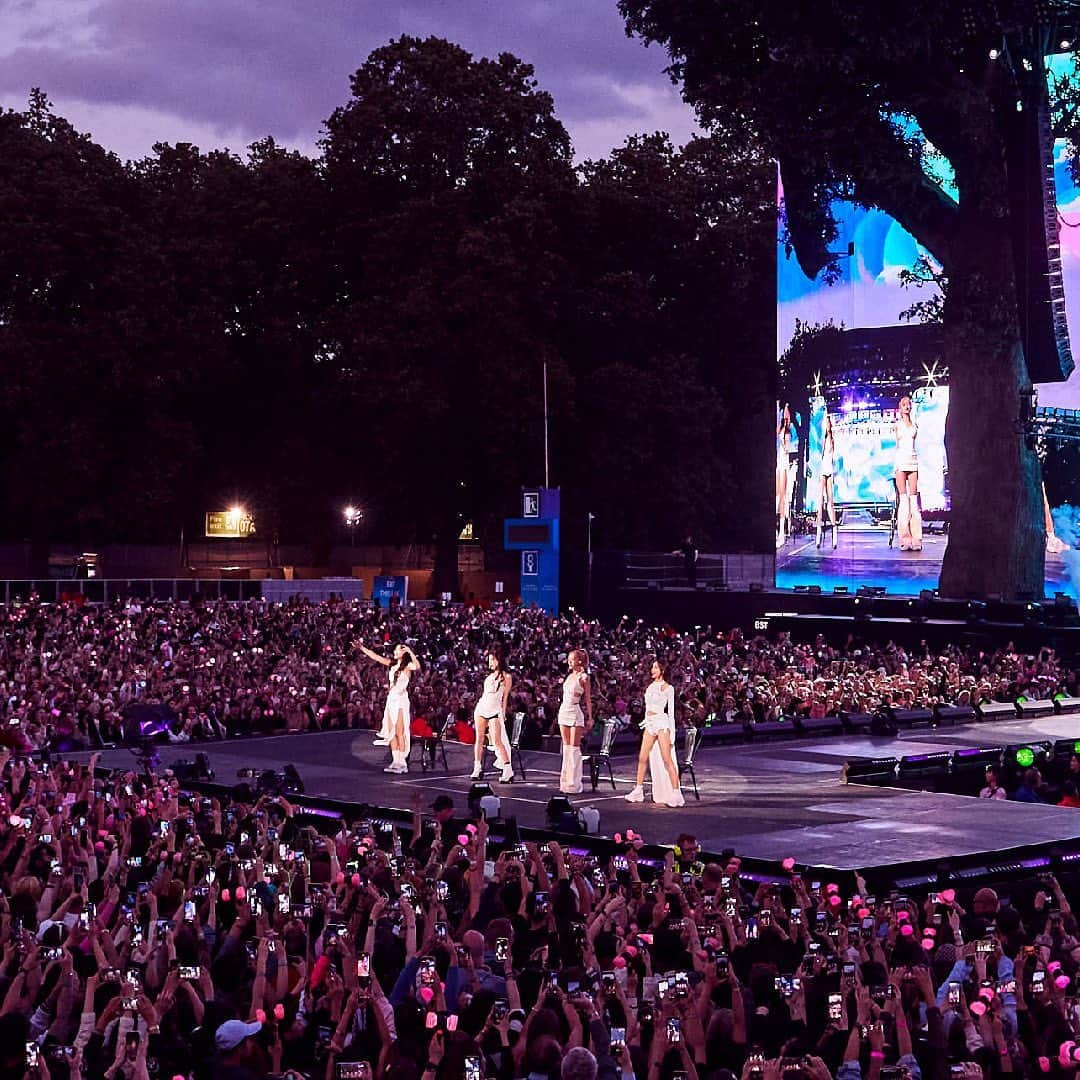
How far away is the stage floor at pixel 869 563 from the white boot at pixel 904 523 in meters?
0.19

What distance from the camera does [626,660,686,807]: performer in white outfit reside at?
18.8 m

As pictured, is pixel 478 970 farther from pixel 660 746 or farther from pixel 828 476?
pixel 828 476

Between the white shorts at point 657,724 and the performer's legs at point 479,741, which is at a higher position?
the white shorts at point 657,724

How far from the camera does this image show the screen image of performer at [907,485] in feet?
139

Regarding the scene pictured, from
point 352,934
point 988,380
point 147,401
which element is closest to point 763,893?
point 352,934

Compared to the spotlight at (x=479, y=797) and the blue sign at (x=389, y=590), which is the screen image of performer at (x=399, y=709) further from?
the blue sign at (x=389, y=590)

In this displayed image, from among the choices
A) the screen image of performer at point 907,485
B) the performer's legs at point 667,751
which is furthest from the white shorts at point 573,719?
the screen image of performer at point 907,485

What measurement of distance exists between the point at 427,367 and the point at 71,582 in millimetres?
12617

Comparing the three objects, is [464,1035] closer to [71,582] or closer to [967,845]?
→ [967,845]

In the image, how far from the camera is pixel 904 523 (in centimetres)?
4250

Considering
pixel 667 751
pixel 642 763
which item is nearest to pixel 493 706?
pixel 642 763

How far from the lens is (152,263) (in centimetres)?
4353

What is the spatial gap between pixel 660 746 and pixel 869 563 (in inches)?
997

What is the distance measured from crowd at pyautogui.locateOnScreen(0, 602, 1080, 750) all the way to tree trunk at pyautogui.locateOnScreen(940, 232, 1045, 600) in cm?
542
